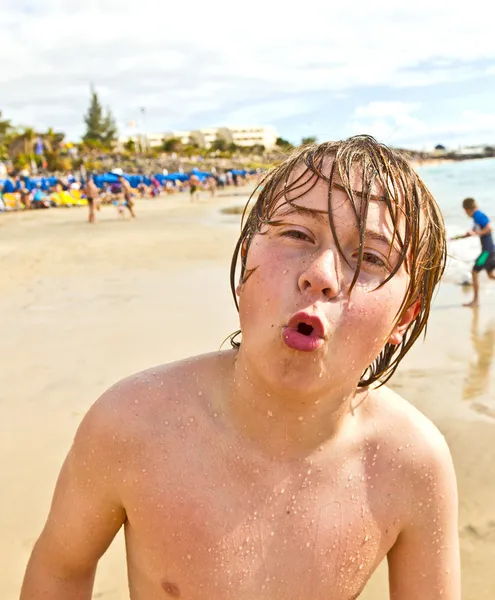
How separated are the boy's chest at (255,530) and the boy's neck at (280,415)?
0.06 metres

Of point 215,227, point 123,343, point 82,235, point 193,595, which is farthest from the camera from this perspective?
point 215,227

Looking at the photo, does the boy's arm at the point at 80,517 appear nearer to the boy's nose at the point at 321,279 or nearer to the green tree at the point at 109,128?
the boy's nose at the point at 321,279

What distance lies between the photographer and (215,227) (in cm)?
1833

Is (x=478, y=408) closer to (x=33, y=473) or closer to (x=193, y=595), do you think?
(x=33, y=473)

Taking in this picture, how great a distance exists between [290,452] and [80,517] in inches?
18.8

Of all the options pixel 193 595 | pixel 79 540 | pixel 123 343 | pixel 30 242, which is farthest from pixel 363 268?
pixel 30 242

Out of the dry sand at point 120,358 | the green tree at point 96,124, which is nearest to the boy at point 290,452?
the dry sand at point 120,358

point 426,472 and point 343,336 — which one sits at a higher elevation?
point 343,336

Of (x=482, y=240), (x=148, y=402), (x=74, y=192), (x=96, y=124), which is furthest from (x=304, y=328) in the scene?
(x=96, y=124)

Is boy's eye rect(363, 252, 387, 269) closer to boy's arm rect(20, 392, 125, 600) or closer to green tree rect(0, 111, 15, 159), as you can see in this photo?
boy's arm rect(20, 392, 125, 600)

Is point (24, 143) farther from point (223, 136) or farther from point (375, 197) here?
point (223, 136)

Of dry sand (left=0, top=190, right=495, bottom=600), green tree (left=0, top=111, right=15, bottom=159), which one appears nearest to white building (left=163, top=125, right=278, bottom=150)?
green tree (left=0, top=111, right=15, bottom=159)

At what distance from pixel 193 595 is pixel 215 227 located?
1737 centimetres

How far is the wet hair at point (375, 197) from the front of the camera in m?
1.19
